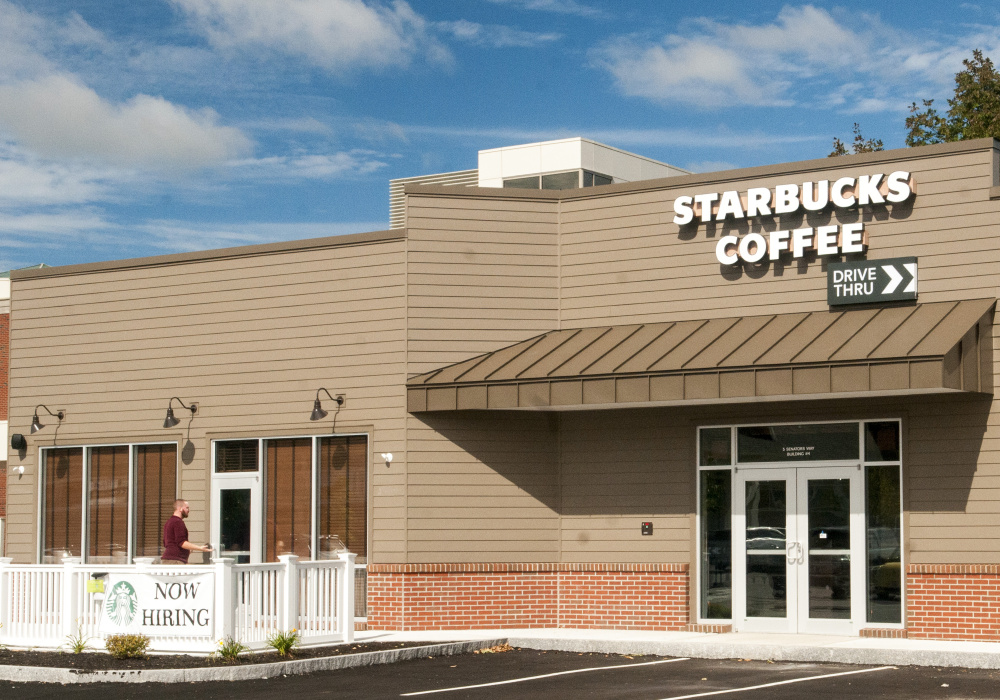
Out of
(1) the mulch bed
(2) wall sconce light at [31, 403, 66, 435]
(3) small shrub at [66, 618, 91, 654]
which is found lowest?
(1) the mulch bed

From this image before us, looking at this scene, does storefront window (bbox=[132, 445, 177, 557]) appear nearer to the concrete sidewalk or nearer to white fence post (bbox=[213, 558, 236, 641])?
the concrete sidewalk

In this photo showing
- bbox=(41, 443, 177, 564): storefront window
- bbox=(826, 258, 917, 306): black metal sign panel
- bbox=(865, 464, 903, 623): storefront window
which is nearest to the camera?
bbox=(865, 464, 903, 623): storefront window

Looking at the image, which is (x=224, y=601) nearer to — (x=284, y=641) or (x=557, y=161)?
(x=284, y=641)

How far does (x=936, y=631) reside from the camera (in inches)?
595

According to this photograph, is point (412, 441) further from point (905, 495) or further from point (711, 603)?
point (905, 495)

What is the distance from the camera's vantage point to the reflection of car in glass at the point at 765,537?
16438 mm

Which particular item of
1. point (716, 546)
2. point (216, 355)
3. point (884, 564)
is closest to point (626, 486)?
point (716, 546)

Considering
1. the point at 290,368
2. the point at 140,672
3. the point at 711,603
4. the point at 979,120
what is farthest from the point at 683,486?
the point at 979,120

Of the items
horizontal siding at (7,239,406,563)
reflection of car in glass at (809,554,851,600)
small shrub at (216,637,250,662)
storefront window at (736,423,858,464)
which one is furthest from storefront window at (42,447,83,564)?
reflection of car in glass at (809,554,851,600)

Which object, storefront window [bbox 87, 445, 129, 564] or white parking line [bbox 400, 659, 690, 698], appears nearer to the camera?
white parking line [bbox 400, 659, 690, 698]

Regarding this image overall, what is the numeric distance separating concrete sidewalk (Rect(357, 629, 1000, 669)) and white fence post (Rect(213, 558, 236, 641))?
2.46 m

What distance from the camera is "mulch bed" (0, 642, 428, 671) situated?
13391mm

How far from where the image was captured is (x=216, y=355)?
61.7 ft

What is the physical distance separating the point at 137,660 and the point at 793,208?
31.9ft
